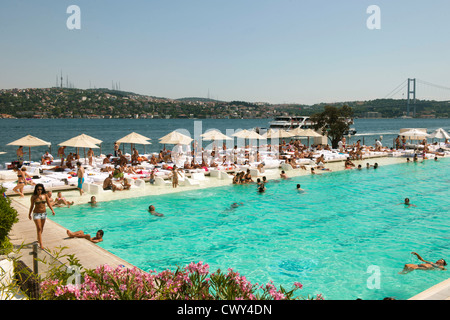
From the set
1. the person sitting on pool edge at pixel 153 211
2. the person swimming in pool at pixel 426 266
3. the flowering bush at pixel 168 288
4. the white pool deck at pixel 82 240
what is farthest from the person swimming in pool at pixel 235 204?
the flowering bush at pixel 168 288

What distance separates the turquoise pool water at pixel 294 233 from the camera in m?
7.64

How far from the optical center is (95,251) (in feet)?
24.1

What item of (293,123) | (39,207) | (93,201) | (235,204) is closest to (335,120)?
(235,204)

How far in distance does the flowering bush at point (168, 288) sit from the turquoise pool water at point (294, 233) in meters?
3.38

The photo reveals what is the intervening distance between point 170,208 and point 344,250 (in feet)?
20.7

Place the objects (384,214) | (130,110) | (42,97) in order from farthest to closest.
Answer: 1. (130,110)
2. (42,97)
3. (384,214)

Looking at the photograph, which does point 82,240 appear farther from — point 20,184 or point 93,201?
point 20,184

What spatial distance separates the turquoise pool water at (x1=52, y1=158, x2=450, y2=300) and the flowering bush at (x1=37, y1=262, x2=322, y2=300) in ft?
11.1

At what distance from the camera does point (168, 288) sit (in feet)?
13.3

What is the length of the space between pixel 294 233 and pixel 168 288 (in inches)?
271

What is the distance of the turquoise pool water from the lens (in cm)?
764

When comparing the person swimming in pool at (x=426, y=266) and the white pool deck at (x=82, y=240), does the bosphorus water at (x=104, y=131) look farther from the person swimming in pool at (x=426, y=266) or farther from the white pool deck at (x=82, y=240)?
the person swimming in pool at (x=426, y=266)

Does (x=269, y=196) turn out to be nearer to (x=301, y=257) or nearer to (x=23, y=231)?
(x=301, y=257)

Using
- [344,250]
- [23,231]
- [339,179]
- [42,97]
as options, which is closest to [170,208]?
[23,231]
